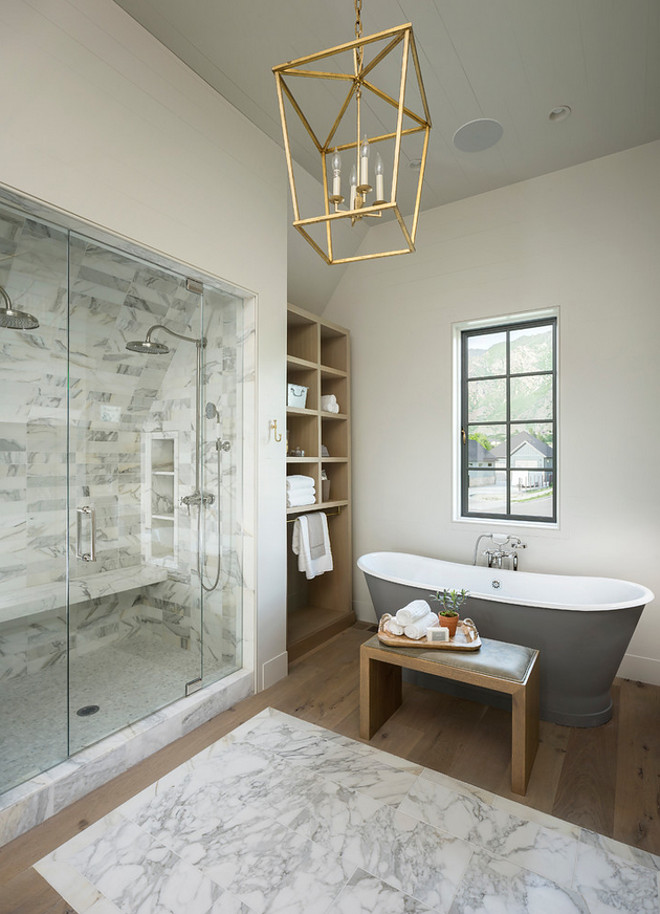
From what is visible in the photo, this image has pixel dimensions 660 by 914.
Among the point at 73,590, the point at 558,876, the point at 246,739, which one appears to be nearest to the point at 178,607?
the point at 73,590

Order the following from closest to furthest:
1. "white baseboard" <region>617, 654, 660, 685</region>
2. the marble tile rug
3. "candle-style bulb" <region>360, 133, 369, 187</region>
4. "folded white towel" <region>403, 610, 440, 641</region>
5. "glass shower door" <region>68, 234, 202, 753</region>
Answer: "candle-style bulb" <region>360, 133, 369, 187</region>, the marble tile rug, "glass shower door" <region>68, 234, 202, 753</region>, "folded white towel" <region>403, 610, 440, 641</region>, "white baseboard" <region>617, 654, 660, 685</region>

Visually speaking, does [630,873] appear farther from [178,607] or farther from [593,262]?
[593,262]

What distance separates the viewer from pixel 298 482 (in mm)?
3232

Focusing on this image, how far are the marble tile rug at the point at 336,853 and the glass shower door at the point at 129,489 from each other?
0.48m

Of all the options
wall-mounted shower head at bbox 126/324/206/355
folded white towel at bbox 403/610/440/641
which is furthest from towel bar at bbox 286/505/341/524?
wall-mounted shower head at bbox 126/324/206/355

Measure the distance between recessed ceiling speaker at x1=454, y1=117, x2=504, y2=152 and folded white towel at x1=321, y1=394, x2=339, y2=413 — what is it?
1.75 metres

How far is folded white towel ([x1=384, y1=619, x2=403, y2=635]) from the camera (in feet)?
7.57

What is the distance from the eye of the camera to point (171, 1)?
76.5 inches

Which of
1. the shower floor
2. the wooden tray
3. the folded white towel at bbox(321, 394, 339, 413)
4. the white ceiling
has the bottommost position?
the shower floor

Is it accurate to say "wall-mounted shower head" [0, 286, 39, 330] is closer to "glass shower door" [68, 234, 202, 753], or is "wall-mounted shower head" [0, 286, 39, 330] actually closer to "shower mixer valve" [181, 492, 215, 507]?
"glass shower door" [68, 234, 202, 753]

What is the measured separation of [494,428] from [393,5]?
7.81ft

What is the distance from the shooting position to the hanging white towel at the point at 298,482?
125 inches

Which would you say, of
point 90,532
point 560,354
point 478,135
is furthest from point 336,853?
point 478,135

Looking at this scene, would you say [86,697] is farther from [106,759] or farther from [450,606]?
[450,606]
